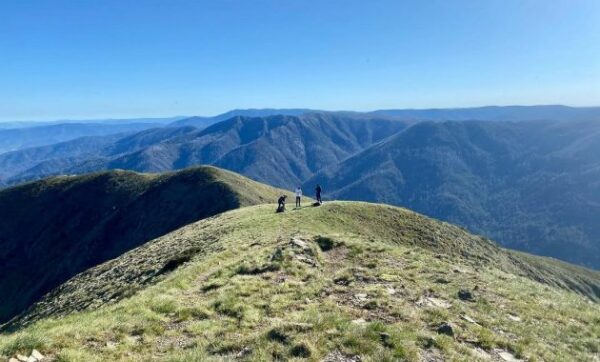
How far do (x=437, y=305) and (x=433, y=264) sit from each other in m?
9.86

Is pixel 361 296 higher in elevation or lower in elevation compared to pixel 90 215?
higher

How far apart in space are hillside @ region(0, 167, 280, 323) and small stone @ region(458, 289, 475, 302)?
7779 centimetres

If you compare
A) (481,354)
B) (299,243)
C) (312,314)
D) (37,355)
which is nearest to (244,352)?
(312,314)

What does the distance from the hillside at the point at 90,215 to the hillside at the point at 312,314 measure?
69531 millimetres

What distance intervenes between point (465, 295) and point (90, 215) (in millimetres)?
142841

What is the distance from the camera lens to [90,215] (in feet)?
462

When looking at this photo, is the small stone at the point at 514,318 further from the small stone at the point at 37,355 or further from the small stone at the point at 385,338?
the small stone at the point at 37,355

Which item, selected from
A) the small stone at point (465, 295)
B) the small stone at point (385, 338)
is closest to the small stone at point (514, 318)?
the small stone at point (465, 295)

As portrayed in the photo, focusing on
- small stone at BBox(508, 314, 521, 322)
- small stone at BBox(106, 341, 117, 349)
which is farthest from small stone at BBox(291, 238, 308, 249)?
small stone at BBox(106, 341, 117, 349)

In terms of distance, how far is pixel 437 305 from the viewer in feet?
60.9

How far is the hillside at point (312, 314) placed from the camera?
12.8m

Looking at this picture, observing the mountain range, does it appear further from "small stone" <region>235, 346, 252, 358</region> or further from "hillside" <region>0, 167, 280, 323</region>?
"hillside" <region>0, 167, 280, 323</region>

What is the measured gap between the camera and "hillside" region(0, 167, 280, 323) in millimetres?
107125

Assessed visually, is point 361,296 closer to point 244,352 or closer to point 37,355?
point 244,352
